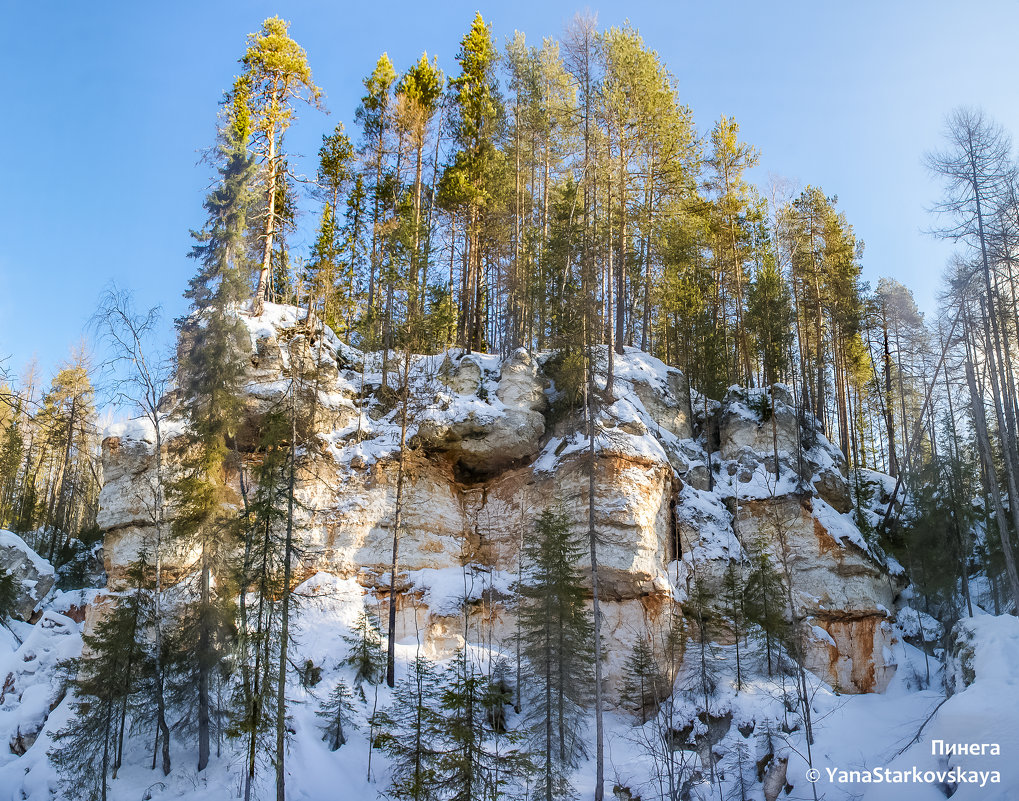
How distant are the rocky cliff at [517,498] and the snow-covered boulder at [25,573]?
29.8 ft

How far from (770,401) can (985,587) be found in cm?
1291

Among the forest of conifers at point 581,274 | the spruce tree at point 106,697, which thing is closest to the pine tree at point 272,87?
the forest of conifers at point 581,274

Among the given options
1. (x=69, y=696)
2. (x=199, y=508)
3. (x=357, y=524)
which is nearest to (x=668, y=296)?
(x=357, y=524)

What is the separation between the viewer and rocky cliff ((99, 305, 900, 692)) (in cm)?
2331

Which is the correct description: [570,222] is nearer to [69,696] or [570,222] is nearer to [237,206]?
[237,206]

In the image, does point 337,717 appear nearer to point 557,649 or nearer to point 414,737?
point 414,737

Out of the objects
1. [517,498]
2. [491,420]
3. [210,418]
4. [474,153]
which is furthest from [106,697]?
[474,153]

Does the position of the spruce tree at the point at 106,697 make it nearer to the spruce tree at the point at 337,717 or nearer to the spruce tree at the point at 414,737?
the spruce tree at the point at 337,717

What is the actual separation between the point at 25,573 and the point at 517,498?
21.6m

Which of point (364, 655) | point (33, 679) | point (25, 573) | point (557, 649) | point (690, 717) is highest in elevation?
point (25, 573)

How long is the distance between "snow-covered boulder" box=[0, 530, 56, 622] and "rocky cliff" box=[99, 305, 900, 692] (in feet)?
29.8

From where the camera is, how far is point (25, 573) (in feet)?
95.1

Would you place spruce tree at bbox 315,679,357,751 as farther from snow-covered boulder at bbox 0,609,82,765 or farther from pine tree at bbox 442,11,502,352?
pine tree at bbox 442,11,502,352

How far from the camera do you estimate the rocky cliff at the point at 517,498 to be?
76.5 ft
